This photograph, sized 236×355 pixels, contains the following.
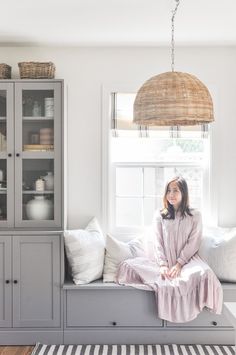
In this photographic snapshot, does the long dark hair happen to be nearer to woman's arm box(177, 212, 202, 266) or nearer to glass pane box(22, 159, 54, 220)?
woman's arm box(177, 212, 202, 266)

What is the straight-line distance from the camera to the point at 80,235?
4.15 metres

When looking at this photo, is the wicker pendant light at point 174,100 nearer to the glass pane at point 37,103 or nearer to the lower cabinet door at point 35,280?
the glass pane at point 37,103

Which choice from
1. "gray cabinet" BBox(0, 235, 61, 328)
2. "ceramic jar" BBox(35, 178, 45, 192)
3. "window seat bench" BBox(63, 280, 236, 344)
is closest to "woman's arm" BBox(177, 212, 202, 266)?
"window seat bench" BBox(63, 280, 236, 344)

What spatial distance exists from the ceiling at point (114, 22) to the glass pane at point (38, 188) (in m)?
1.08

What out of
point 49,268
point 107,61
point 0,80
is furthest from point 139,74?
point 49,268

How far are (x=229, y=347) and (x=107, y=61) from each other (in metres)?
2.70

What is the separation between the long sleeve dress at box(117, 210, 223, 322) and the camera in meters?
3.85

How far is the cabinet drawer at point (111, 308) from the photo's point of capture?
4000mm

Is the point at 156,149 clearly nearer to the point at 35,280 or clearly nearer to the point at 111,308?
the point at 111,308

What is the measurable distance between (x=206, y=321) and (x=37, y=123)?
2143mm

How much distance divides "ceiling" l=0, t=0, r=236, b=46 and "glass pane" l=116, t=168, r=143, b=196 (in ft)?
3.84

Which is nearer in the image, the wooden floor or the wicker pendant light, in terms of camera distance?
the wicker pendant light

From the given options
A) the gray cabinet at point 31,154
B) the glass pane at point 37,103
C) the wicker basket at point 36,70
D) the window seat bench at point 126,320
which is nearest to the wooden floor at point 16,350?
the window seat bench at point 126,320

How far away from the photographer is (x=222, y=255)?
405cm
